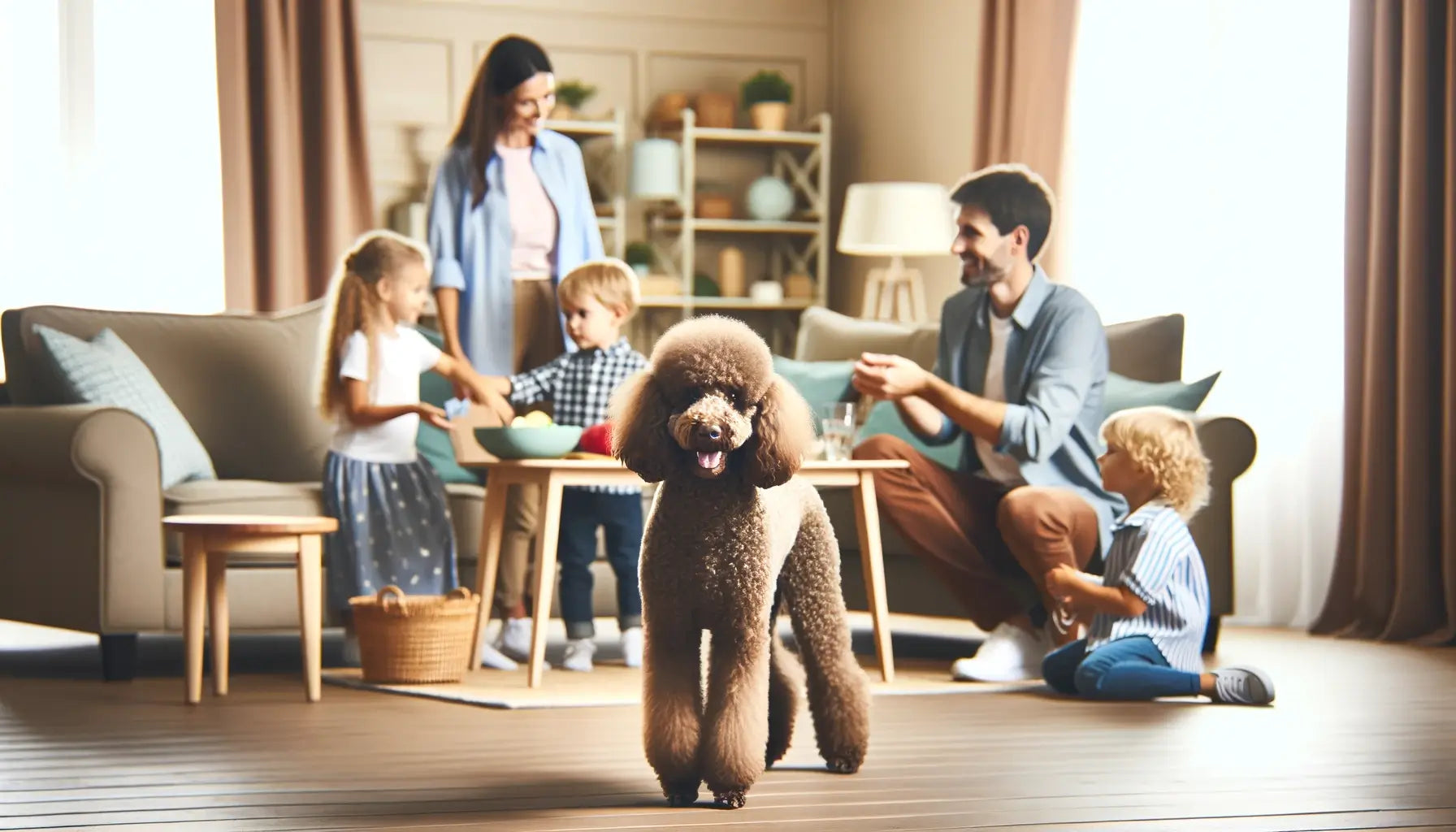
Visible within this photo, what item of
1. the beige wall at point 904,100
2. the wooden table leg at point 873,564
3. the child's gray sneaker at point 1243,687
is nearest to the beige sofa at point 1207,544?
the wooden table leg at point 873,564

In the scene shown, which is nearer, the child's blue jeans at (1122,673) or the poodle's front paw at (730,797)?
the poodle's front paw at (730,797)

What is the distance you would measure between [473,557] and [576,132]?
10.6ft

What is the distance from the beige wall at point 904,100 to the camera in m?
6.10

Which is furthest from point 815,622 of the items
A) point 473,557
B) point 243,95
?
point 243,95

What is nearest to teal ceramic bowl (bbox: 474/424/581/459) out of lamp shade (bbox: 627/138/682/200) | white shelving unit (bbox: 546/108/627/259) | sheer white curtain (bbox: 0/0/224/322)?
sheer white curtain (bbox: 0/0/224/322)

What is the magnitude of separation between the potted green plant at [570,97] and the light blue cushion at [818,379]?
2.50m

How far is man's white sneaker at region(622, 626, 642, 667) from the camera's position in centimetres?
349

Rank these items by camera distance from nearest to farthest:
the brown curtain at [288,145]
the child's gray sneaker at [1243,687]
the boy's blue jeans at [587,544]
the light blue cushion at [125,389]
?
the child's gray sneaker at [1243,687] < the boy's blue jeans at [587,544] < the light blue cushion at [125,389] < the brown curtain at [288,145]

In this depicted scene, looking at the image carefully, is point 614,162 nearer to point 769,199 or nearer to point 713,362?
point 769,199

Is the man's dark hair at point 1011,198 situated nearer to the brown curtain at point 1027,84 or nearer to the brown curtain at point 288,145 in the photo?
the brown curtain at point 1027,84

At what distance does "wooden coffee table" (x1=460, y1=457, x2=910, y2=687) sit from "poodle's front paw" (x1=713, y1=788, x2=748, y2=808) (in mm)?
1008

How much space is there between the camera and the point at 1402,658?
146 inches

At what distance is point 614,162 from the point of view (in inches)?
260

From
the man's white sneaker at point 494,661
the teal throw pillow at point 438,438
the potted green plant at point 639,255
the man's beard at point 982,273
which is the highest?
the man's beard at point 982,273
